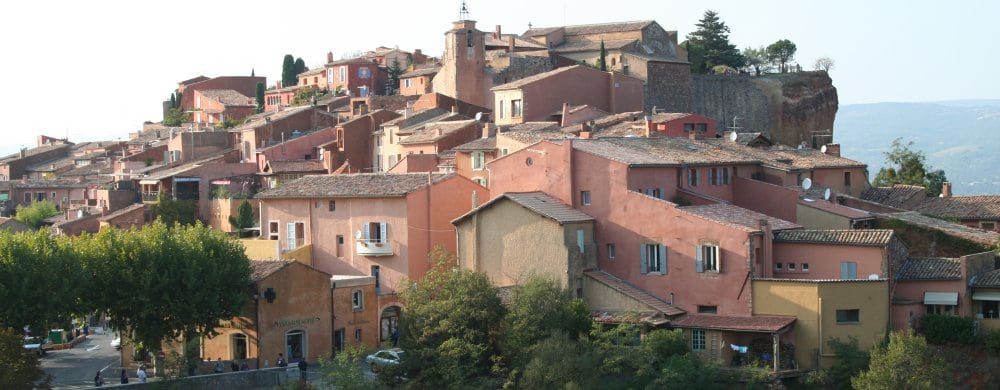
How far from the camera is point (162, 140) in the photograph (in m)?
77.8

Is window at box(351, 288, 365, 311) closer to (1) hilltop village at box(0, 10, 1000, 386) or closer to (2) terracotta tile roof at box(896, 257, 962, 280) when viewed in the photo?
(1) hilltop village at box(0, 10, 1000, 386)

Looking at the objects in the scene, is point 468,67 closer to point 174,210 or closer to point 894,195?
point 174,210

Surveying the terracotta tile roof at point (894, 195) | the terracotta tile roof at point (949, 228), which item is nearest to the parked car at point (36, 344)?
the terracotta tile roof at point (949, 228)

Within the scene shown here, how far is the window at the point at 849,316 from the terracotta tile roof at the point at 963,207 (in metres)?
13.8

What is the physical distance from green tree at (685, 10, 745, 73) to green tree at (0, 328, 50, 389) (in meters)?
54.7

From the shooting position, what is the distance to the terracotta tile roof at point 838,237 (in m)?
38.0

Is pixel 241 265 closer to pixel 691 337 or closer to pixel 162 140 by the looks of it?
pixel 691 337

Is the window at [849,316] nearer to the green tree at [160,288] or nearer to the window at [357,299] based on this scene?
the window at [357,299]

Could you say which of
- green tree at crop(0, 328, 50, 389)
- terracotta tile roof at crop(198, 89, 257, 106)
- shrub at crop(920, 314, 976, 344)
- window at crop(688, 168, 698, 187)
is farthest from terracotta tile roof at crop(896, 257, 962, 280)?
terracotta tile roof at crop(198, 89, 257, 106)

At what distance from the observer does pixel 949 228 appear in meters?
44.0

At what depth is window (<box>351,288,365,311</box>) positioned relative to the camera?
138ft

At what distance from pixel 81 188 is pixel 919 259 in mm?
45586

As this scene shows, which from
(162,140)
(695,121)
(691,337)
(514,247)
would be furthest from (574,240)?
(162,140)

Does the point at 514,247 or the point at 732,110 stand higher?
the point at 732,110
